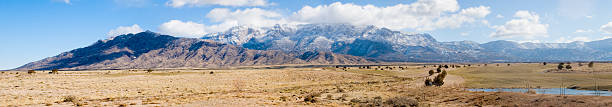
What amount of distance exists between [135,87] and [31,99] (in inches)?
537

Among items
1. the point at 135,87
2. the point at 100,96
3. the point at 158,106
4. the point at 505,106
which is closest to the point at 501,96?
the point at 505,106

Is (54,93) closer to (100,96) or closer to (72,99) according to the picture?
(100,96)

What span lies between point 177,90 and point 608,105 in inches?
1673

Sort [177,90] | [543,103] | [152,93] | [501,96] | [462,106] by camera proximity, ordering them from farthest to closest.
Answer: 1. [177,90]
2. [152,93]
3. [501,96]
4. [462,106]
5. [543,103]

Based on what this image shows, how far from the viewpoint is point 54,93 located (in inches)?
1523

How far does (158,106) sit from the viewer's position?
2912cm

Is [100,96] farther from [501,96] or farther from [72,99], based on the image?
[501,96]

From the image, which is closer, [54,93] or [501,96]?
[501,96]

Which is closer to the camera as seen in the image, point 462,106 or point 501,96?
point 462,106

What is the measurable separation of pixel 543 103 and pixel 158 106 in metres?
29.3

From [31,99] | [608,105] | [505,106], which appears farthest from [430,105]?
[31,99]

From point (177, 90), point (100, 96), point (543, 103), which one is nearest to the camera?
point (543, 103)

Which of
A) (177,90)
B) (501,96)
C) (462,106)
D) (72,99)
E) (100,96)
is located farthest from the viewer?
(177,90)

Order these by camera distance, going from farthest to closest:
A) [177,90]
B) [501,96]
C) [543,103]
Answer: [177,90], [501,96], [543,103]
